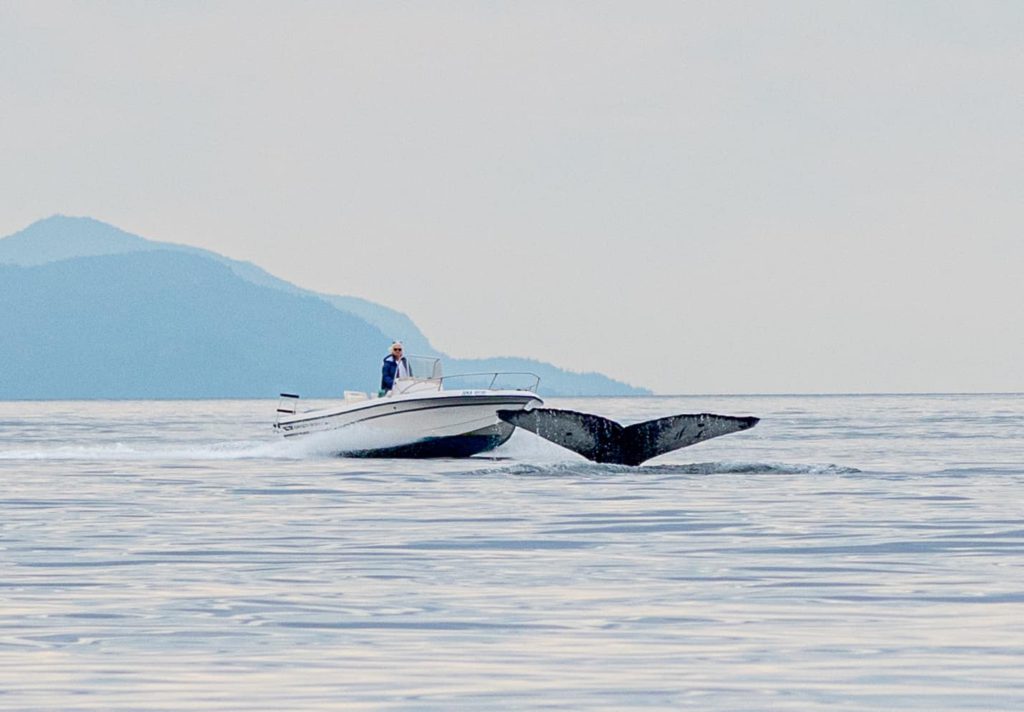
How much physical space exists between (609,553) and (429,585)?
348cm

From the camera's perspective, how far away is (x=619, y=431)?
36594 millimetres

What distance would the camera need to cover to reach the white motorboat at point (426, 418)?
42.9 m

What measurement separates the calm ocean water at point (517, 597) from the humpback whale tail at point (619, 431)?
1.71m

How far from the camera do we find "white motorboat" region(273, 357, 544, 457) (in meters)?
42.9

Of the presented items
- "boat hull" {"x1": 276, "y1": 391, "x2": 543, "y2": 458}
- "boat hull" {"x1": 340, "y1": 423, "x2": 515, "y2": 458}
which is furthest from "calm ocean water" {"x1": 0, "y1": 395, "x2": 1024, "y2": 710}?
"boat hull" {"x1": 340, "y1": 423, "x2": 515, "y2": 458}

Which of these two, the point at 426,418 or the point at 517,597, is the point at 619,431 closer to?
the point at 426,418

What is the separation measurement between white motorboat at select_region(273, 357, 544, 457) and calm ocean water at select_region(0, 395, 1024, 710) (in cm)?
1089

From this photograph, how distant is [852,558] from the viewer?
18.8m

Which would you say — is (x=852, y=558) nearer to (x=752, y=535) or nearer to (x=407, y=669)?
(x=752, y=535)

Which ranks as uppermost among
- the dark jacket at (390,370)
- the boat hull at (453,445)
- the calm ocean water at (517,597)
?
the dark jacket at (390,370)

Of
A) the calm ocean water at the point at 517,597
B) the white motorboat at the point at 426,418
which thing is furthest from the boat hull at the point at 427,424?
the calm ocean water at the point at 517,597

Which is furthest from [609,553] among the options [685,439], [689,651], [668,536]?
[685,439]

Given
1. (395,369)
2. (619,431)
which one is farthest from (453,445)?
(619,431)

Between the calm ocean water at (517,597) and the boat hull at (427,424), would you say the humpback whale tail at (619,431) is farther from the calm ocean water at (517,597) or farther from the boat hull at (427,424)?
the boat hull at (427,424)
